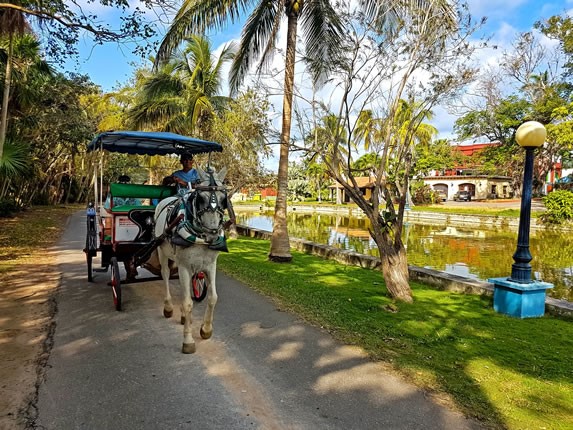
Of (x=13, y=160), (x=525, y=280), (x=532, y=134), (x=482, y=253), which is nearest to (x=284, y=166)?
(x=532, y=134)

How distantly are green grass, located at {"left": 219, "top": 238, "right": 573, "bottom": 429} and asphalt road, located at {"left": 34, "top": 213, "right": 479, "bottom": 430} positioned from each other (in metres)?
0.35

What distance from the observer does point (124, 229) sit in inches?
264

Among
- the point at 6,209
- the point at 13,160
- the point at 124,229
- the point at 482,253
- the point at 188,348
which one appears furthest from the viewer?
the point at 6,209

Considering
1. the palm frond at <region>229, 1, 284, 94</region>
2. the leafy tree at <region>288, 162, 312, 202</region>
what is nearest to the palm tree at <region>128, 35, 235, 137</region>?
the palm frond at <region>229, 1, 284, 94</region>

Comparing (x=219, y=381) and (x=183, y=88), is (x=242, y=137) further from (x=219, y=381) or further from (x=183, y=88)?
(x=219, y=381)

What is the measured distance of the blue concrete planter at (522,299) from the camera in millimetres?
6844

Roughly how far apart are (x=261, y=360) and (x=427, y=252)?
493 inches

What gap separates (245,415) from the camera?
3512 mm

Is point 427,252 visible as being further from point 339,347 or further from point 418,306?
point 339,347

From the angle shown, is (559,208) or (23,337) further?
(559,208)

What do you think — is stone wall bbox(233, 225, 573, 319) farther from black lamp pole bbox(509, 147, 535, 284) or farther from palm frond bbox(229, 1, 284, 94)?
palm frond bbox(229, 1, 284, 94)

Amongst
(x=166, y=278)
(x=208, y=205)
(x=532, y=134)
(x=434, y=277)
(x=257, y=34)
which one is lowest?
(x=434, y=277)

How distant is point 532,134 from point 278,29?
746 centimetres

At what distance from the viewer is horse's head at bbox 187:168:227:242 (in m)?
4.57
